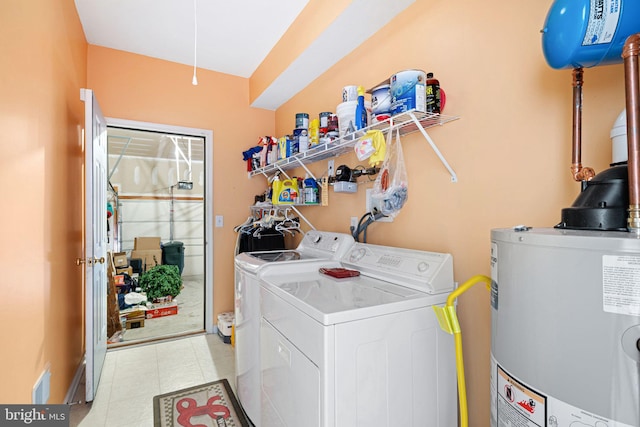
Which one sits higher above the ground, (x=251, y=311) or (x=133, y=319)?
(x=251, y=311)

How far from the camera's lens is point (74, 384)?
2.23 metres

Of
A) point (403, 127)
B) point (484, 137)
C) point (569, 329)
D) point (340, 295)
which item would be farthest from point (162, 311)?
point (569, 329)

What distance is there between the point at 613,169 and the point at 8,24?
206 cm

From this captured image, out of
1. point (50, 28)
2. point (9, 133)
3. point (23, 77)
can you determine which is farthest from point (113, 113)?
point (9, 133)

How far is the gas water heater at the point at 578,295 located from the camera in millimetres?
579

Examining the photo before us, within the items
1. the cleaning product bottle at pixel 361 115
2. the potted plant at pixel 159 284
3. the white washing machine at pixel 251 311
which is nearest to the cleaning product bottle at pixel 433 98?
the cleaning product bottle at pixel 361 115

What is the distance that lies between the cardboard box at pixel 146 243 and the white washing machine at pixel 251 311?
4.77 m

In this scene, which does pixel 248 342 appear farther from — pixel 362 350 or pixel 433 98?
pixel 433 98

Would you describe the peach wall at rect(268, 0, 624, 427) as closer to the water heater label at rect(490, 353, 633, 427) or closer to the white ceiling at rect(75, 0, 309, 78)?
the water heater label at rect(490, 353, 633, 427)

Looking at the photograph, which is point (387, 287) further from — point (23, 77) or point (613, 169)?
point (23, 77)

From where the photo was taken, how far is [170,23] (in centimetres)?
254

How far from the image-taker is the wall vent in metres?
1.44

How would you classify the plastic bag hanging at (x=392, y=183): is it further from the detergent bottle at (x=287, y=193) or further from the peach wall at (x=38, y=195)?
the peach wall at (x=38, y=195)

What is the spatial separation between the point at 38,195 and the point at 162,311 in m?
2.84
